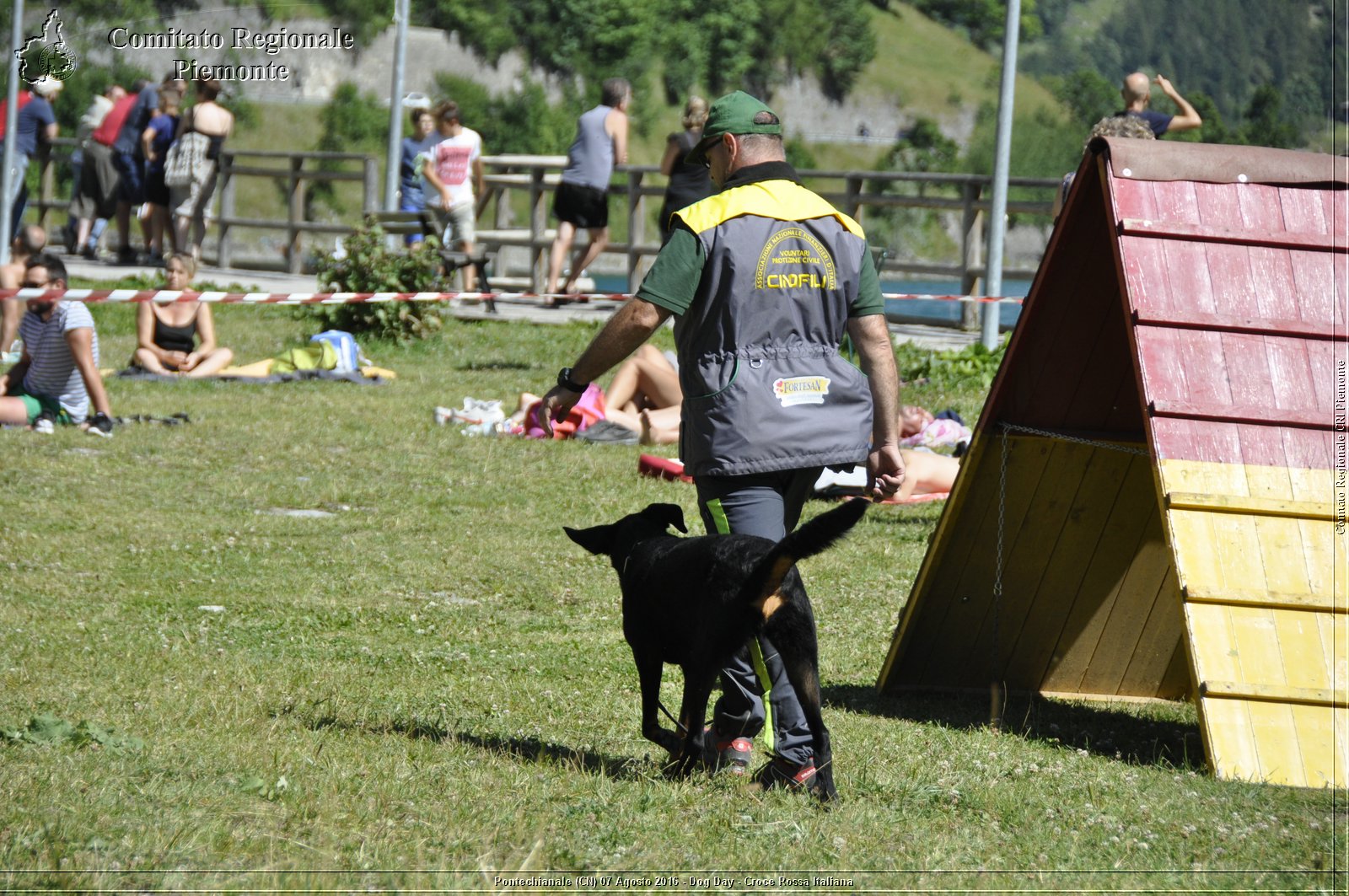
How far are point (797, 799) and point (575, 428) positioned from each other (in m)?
6.88

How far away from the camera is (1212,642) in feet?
14.5

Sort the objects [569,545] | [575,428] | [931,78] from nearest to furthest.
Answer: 1. [569,545]
2. [575,428]
3. [931,78]

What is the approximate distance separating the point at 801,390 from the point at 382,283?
11.1 metres

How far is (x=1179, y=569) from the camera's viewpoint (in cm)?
445

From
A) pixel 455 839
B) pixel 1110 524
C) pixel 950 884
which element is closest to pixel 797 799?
pixel 950 884

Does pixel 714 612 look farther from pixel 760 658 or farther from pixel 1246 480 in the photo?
pixel 1246 480

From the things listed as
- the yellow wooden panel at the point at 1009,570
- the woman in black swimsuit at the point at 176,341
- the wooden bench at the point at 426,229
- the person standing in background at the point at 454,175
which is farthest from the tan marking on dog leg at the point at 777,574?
the person standing in background at the point at 454,175

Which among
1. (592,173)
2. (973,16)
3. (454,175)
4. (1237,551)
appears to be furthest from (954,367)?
(973,16)

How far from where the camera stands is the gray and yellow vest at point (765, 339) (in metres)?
4.09

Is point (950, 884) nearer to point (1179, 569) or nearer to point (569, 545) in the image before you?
point (1179, 569)

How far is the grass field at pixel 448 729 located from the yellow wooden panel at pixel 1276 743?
9 centimetres

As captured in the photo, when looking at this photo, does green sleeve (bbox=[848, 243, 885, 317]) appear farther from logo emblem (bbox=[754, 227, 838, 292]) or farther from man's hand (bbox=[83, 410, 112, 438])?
man's hand (bbox=[83, 410, 112, 438])

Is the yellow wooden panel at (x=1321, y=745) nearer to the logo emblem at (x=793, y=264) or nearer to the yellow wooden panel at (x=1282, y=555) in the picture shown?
the yellow wooden panel at (x=1282, y=555)

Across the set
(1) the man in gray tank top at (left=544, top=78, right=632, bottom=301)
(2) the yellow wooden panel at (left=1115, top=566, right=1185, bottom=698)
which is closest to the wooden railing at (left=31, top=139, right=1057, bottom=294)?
(1) the man in gray tank top at (left=544, top=78, right=632, bottom=301)
